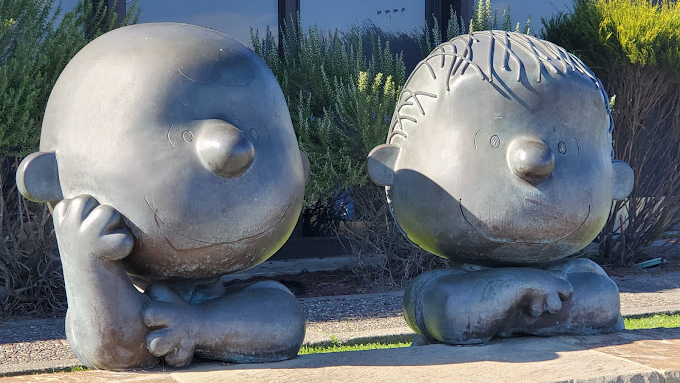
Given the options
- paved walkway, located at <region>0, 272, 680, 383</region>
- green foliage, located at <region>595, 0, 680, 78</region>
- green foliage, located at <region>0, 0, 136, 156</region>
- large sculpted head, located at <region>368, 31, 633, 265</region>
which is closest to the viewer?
large sculpted head, located at <region>368, 31, 633, 265</region>

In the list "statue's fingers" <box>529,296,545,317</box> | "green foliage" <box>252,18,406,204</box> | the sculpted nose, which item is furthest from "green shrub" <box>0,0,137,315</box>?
"statue's fingers" <box>529,296,545,317</box>

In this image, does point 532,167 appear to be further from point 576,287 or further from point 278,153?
point 278,153

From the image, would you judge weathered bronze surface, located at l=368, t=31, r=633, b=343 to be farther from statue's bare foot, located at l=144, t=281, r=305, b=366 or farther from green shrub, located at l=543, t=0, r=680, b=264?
green shrub, located at l=543, t=0, r=680, b=264

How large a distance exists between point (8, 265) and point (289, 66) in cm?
267

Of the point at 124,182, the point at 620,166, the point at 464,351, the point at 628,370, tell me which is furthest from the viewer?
the point at 620,166

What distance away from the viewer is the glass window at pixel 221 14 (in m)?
7.18

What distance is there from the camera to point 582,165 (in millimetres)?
3057

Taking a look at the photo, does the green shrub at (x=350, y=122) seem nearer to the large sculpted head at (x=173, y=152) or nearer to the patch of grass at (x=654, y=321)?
the patch of grass at (x=654, y=321)

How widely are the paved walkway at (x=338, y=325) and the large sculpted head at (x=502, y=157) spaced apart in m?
0.71

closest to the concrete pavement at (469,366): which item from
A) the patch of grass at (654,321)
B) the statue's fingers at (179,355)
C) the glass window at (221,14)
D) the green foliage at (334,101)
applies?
the statue's fingers at (179,355)

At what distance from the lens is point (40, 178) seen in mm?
2697

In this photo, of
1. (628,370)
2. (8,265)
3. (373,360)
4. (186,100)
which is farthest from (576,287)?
(8,265)

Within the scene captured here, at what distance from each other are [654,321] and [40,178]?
424 centimetres

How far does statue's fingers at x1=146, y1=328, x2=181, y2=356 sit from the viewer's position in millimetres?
2619
